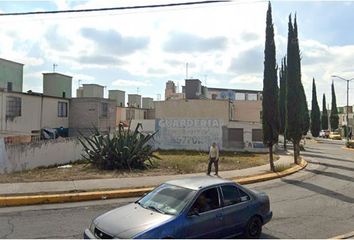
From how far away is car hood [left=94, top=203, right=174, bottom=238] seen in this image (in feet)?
20.8

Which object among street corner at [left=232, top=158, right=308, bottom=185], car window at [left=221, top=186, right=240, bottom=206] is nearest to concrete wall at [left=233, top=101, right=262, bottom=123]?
street corner at [left=232, top=158, right=308, bottom=185]

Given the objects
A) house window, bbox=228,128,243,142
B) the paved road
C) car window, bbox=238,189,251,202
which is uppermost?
house window, bbox=228,128,243,142

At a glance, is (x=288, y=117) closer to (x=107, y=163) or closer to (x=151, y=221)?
(x=107, y=163)

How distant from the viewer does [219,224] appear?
24.8 feet

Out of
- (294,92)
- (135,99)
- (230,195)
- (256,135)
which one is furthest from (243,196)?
(135,99)

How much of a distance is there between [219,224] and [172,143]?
1152 inches

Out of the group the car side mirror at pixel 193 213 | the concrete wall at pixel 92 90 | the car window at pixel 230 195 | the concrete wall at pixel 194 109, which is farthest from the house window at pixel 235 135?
the car side mirror at pixel 193 213

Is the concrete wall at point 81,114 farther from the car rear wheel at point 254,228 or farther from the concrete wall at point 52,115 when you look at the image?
the car rear wheel at point 254,228

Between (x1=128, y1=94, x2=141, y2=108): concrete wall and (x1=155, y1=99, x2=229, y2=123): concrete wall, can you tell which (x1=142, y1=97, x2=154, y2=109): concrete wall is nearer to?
(x1=128, y1=94, x2=141, y2=108): concrete wall

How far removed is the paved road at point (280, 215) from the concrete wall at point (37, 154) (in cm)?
730

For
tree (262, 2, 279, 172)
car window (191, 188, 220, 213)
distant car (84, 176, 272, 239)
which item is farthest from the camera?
tree (262, 2, 279, 172)

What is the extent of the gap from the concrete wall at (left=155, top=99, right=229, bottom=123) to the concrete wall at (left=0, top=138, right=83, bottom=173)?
1635cm

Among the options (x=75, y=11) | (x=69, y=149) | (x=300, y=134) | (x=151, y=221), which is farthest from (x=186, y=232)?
(x=300, y=134)

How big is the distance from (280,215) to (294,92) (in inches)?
623
